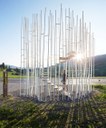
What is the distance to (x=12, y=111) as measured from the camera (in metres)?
11.3

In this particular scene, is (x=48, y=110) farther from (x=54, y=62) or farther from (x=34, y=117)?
(x=54, y=62)

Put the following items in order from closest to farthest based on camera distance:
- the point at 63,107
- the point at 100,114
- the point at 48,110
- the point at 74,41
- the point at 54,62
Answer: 1. the point at 100,114
2. the point at 48,110
3. the point at 63,107
4. the point at 54,62
5. the point at 74,41

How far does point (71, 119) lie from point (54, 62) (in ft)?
17.5

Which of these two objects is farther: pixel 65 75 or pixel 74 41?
pixel 65 75

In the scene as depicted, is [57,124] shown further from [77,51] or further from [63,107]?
[77,51]

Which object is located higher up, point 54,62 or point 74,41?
point 74,41

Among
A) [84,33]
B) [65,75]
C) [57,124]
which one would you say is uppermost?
[84,33]

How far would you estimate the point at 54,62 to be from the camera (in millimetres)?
14758

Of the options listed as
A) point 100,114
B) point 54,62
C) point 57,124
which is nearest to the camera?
point 57,124

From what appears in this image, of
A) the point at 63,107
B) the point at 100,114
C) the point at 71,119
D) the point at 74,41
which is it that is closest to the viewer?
the point at 71,119

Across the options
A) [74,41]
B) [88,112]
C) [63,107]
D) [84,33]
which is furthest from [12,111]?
[84,33]

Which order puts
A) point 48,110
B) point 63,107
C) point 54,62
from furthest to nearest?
point 54,62, point 63,107, point 48,110

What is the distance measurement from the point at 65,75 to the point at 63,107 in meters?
4.91

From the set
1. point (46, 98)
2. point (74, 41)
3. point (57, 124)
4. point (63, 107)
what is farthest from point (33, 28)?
point (57, 124)
